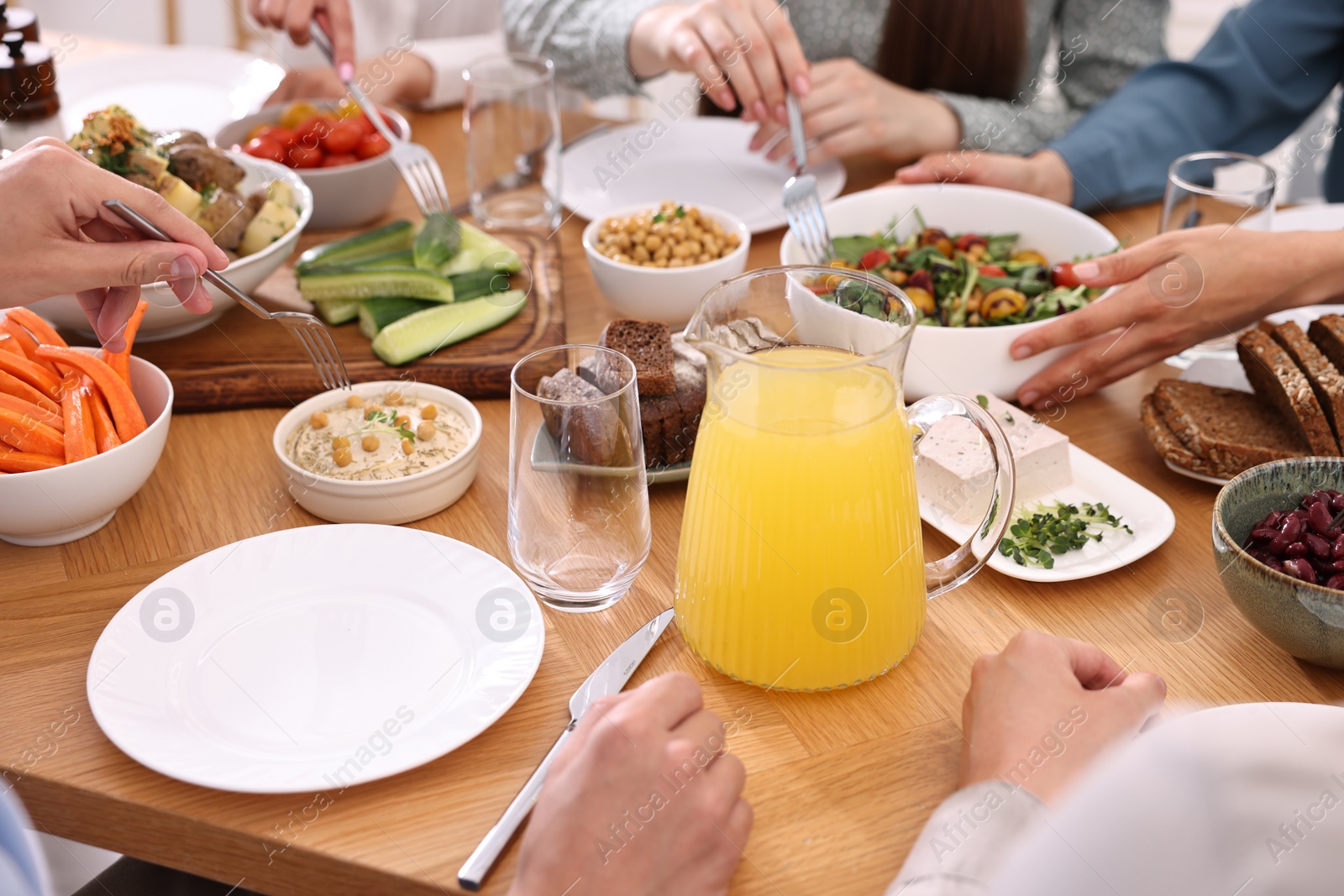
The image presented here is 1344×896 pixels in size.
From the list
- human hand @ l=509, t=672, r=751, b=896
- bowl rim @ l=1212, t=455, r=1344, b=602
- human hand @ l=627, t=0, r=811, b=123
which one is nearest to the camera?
human hand @ l=509, t=672, r=751, b=896

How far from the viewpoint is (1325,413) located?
1111 mm

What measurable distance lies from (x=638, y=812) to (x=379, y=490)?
0.49 meters

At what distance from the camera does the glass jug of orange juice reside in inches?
31.4

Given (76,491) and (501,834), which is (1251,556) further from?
(76,491)

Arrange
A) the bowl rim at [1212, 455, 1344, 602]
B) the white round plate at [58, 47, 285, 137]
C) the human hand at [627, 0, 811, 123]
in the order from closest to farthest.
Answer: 1. the bowl rim at [1212, 455, 1344, 602]
2. the human hand at [627, 0, 811, 123]
3. the white round plate at [58, 47, 285, 137]

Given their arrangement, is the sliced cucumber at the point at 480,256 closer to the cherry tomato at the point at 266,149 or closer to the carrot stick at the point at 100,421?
the cherry tomato at the point at 266,149

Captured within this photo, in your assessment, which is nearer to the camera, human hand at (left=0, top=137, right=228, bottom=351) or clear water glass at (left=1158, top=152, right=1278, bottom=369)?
human hand at (left=0, top=137, right=228, bottom=351)

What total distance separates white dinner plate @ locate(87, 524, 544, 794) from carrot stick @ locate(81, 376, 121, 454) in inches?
7.0

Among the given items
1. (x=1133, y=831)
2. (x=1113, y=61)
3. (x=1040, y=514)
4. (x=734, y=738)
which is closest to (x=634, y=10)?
(x=1113, y=61)

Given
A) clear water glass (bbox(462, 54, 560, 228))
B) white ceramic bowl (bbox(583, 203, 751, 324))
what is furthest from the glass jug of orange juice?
clear water glass (bbox(462, 54, 560, 228))

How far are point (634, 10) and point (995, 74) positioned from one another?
748 mm

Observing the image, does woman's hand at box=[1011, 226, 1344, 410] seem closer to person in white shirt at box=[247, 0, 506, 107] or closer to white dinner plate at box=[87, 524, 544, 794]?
white dinner plate at box=[87, 524, 544, 794]

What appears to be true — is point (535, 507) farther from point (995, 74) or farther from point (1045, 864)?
point (995, 74)

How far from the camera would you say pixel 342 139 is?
166cm
